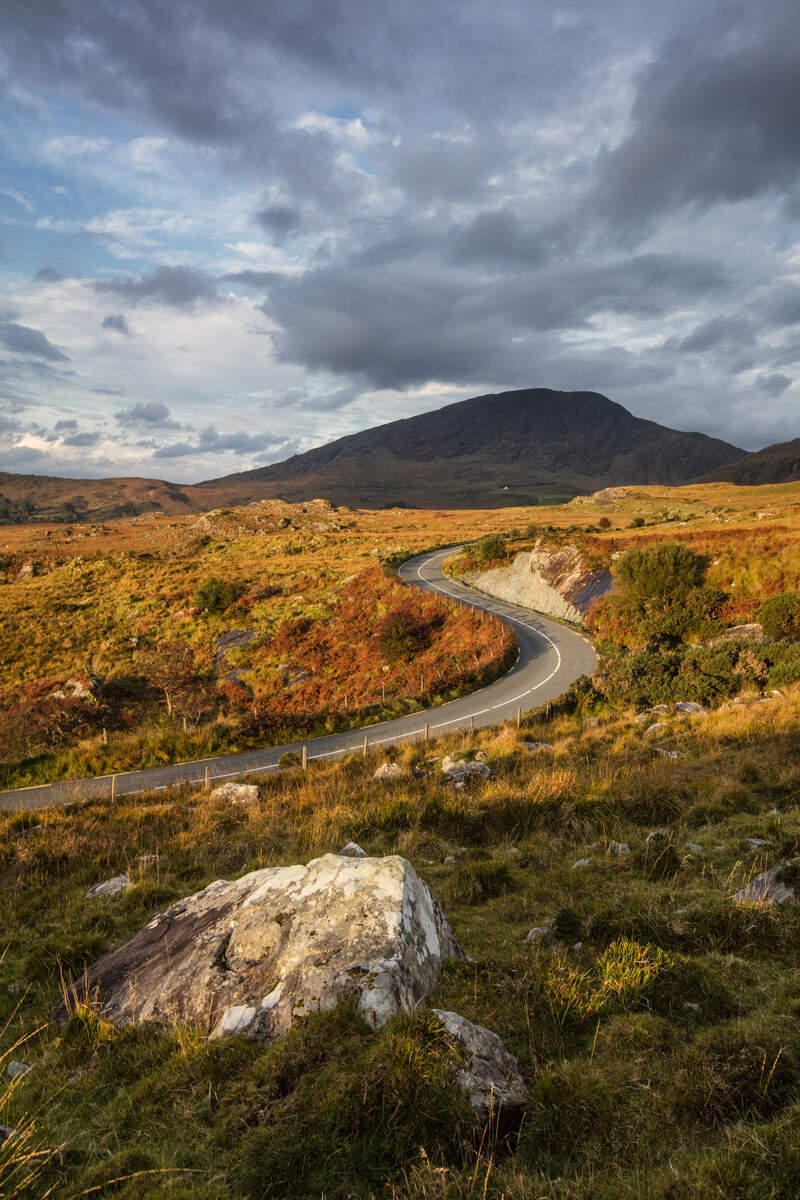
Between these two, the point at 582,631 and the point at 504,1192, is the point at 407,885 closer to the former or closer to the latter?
the point at 504,1192

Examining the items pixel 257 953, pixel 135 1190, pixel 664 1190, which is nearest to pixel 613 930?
pixel 664 1190

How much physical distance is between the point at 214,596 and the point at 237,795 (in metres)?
34.9

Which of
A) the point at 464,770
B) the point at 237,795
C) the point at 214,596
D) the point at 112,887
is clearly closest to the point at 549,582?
the point at 214,596

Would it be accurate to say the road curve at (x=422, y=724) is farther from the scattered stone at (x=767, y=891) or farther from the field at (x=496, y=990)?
the scattered stone at (x=767, y=891)

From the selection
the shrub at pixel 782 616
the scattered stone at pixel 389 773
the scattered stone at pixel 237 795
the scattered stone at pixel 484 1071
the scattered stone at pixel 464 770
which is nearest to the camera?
the scattered stone at pixel 484 1071

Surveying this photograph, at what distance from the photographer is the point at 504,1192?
9.78ft

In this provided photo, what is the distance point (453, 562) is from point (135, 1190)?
55904mm

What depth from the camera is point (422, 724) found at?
75.4 ft

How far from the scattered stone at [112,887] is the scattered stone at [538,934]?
5783 mm

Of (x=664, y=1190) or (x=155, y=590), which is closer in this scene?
(x=664, y=1190)

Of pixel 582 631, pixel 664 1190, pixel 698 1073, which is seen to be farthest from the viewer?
pixel 582 631

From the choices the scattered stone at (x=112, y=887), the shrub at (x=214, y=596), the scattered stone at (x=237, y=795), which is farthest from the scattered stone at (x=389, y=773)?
the shrub at (x=214, y=596)

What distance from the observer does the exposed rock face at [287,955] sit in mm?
4516

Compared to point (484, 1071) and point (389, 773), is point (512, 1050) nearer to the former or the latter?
point (484, 1071)
